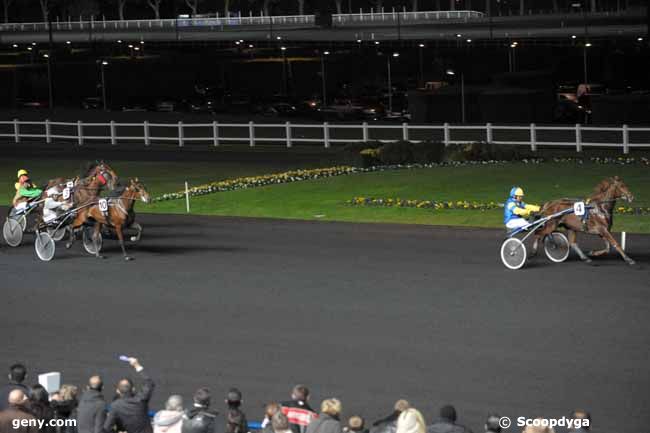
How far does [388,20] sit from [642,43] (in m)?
31.4

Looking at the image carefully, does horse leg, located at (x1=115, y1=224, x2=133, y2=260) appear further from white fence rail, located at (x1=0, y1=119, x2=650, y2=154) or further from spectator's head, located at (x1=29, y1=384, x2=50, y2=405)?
white fence rail, located at (x1=0, y1=119, x2=650, y2=154)

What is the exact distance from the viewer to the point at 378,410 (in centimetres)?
1285

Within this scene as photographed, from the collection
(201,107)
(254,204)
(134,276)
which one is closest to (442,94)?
(201,107)

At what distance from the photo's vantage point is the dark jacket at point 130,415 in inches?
431

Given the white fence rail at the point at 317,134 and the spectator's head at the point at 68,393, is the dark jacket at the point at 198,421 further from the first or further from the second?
the white fence rail at the point at 317,134

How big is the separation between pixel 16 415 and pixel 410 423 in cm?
311

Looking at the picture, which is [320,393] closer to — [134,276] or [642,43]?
[134,276]

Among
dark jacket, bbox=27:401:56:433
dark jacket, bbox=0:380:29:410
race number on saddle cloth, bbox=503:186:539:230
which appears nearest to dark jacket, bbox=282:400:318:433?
dark jacket, bbox=27:401:56:433

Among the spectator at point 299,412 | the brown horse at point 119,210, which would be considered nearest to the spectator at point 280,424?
the spectator at point 299,412

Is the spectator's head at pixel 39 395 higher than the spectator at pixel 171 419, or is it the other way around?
the spectator's head at pixel 39 395

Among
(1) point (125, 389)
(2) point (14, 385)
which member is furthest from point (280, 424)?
(2) point (14, 385)

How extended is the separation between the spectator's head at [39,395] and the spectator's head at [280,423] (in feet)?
7.12

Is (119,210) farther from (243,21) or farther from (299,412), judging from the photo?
(243,21)

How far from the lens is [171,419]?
34.9 feet
